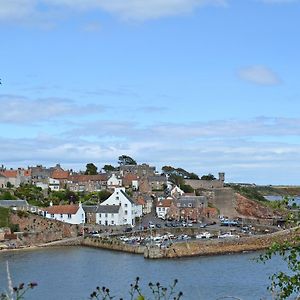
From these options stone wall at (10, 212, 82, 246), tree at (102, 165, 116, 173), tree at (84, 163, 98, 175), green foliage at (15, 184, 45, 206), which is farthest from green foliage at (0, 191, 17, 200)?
tree at (102, 165, 116, 173)

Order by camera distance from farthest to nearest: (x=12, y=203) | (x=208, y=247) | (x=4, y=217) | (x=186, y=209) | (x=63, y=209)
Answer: (x=186, y=209) < (x=63, y=209) < (x=12, y=203) < (x=4, y=217) < (x=208, y=247)

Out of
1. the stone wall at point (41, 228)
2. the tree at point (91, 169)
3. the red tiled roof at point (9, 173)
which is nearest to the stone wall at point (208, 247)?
the stone wall at point (41, 228)

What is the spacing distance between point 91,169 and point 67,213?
19761 mm

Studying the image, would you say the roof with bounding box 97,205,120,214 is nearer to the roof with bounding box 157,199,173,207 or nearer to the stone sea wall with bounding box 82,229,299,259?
the stone sea wall with bounding box 82,229,299,259

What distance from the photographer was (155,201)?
48.5 metres

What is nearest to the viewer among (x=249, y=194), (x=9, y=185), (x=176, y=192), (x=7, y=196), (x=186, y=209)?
(x=7, y=196)

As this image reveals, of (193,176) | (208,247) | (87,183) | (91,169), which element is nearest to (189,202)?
(87,183)

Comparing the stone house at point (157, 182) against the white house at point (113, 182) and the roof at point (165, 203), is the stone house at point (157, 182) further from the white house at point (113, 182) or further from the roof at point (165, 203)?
the roof at point (165, 203)

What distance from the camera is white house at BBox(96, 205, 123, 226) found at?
40.2m

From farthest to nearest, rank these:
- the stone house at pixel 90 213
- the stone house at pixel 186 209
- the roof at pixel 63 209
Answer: the stone house at pixel 186 209 → the stone house at pixel 90 213 → the roof at pixel 63 209

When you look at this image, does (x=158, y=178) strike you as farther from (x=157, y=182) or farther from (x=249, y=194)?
(x=249, y=194)

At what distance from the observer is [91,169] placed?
58.4 metres

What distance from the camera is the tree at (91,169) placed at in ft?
189

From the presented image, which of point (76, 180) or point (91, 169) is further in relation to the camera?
point (91, 169)
